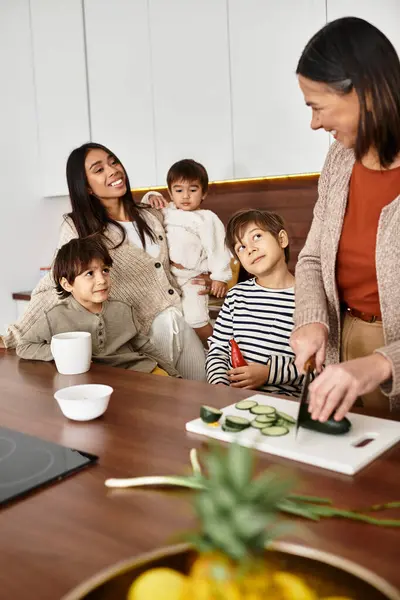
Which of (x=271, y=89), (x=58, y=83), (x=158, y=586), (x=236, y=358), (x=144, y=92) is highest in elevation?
(x=58, y=83)

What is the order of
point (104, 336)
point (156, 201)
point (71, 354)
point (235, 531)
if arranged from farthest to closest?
point (156, 201), point (104, 336), point (71, 354), point (235, 531)

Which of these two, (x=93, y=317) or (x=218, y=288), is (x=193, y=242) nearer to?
(x=218, y=288)

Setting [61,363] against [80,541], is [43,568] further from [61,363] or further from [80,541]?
[61,363]

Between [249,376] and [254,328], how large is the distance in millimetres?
244

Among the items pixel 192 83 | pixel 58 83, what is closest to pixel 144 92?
pixel 192 83

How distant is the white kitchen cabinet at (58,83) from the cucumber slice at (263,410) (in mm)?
2750

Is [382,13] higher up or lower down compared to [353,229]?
higher up

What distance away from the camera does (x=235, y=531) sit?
37 centimetres

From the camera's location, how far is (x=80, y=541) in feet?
2.27

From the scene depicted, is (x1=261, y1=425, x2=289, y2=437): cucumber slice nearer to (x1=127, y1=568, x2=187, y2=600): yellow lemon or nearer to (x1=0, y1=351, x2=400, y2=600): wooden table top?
(x1=0, y1=351, x2=400, y2=600): wooden table top

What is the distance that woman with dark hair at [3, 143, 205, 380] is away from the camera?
2.04 metres

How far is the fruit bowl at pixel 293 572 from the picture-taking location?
443mm

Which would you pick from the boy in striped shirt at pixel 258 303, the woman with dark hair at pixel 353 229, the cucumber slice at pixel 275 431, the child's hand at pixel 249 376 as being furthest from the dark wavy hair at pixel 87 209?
the cucumber slice at pixel 275 431

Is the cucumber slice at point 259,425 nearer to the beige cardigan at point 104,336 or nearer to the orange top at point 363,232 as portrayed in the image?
the orange top at point 363,232
